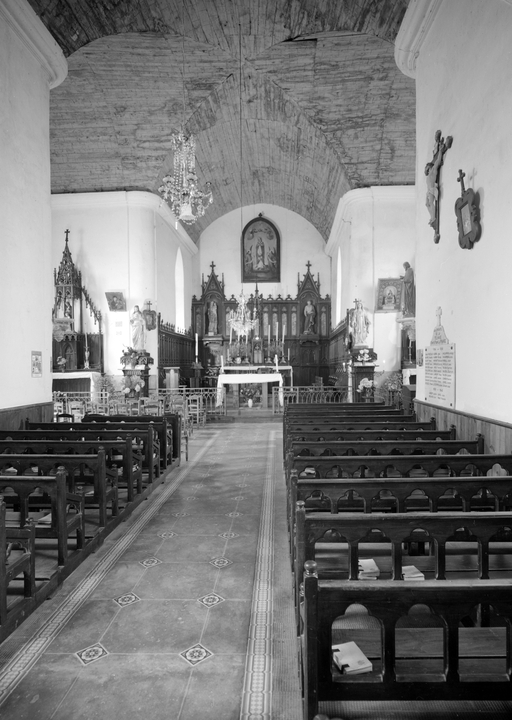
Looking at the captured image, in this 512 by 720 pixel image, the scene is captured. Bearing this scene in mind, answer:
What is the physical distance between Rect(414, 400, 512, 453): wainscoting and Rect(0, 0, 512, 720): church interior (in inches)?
1.6

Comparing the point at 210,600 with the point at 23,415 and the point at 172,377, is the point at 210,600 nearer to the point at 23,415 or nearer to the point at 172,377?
the point at 23,415

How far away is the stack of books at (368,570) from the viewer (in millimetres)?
2631

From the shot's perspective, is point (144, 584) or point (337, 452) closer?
point (144, 584)

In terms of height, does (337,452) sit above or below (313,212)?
below

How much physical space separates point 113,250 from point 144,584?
1305 centimetres

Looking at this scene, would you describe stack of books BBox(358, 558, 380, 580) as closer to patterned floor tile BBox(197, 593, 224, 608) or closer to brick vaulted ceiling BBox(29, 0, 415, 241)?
patterned floor tile BBox(197, 593, 224, 608)

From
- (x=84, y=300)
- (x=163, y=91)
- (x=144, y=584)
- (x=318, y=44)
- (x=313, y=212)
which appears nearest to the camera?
(x=144, y=584)

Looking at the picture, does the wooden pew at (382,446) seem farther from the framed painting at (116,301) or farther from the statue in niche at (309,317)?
the statue in niche at (309,317)

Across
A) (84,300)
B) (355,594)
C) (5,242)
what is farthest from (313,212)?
(355,594)

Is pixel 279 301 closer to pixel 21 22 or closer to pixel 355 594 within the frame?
pixel 21 22

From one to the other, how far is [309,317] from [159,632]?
736 inches

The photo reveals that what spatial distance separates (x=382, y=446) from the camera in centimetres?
445

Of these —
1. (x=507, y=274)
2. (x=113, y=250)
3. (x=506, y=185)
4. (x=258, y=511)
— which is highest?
(x=113, y=250)

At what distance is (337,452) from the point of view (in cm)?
460
